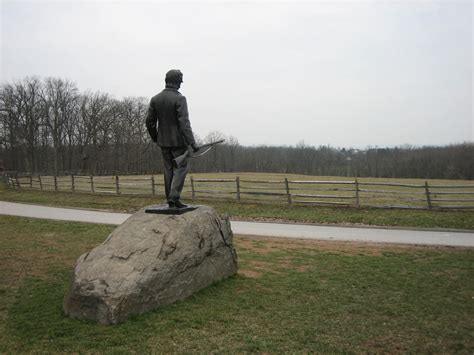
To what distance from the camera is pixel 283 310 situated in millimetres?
5836

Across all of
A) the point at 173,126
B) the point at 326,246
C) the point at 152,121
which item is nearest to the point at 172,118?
the point at 173,126

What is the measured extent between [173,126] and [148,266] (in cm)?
256

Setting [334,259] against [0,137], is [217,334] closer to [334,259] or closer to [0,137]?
[334,259]

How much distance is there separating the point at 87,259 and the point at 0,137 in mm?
59640

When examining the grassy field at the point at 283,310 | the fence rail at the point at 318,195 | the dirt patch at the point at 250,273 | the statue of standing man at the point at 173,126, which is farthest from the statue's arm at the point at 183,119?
the fence rail at the point at 318,195

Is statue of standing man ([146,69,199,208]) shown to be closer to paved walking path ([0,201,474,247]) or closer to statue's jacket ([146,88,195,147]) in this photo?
statue's jacket ([146,88,195,147])

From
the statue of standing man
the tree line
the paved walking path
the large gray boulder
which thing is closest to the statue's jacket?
the statue of standing man

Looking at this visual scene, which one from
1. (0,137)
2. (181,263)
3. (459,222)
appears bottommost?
(459,222)

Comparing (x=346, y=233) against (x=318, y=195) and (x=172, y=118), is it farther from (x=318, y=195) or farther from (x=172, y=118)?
(x=172, y=118)

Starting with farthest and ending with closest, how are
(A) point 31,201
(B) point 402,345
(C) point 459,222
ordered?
(A) point 31,201 < (C) point 459,222 < (B) point 402,345

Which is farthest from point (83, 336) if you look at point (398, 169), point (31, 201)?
point (398, 169)

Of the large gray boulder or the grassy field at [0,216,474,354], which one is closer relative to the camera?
the grassy field at [0,216,474,354]

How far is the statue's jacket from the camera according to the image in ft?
22.4

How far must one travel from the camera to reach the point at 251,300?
624 cm
